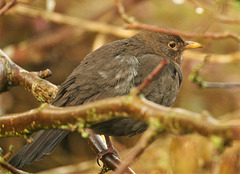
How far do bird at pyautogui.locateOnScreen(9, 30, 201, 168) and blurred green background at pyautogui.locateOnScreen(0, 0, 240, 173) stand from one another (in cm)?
267

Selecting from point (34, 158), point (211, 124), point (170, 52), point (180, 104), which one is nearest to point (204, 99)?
point (180, 104)

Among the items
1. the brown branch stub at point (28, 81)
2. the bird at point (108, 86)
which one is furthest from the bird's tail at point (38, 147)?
the brown branch stub at point (28, 81)

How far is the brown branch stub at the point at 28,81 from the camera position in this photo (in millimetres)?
3521

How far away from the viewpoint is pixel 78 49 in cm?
679

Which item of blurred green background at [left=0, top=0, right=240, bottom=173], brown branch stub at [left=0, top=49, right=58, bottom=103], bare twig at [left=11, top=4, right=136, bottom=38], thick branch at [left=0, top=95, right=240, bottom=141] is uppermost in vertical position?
thick branch at [left=0, top=95, right=240, bottom=141]

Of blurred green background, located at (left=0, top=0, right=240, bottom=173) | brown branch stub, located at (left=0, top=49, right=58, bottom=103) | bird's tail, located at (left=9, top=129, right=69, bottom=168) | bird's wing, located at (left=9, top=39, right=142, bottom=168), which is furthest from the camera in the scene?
blurred green background, located at (left=0, top=0, right=240, bottom=173)

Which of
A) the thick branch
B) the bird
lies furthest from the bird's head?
the thick branch

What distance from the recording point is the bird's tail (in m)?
2.85

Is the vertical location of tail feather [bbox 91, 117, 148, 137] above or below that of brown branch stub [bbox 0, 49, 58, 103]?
below

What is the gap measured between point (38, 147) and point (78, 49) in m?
3.98

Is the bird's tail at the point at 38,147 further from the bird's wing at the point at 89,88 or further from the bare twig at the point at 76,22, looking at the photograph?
the bare twig at the point at 76,22

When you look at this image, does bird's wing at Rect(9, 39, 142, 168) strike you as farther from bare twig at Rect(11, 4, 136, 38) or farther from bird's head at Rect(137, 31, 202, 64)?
bare twig at Rect(11, 4, 136, 38)

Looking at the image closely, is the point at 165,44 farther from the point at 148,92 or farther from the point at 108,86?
the point at 108,86

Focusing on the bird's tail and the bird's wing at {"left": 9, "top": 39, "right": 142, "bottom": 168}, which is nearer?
the bird's tail
